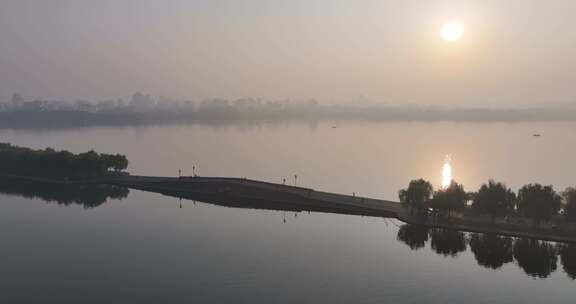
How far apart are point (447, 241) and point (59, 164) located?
62469mm

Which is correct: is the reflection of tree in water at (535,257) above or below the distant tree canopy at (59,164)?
below

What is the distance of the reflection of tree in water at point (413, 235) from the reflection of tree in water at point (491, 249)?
14.5 feet

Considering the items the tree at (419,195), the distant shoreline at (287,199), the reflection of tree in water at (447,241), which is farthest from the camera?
the tree at (419,195)

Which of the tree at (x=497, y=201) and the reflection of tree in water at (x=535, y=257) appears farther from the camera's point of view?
the tree at (x=497, y=201)

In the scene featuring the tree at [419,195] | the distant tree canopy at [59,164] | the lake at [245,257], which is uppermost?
the distant tree canopy at [59,164]

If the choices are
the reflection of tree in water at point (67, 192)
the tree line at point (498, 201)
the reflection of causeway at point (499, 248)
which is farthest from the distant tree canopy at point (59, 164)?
the reflection of causeway at point (499, 248)

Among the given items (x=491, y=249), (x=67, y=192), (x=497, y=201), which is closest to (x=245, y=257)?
(x=491, y=249)

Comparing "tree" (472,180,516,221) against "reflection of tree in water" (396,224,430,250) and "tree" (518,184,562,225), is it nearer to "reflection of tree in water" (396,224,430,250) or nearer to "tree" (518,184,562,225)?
"tree" (518,184,562,225)

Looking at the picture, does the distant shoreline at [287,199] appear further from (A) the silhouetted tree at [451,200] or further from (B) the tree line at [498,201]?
(A) the silhouetted tree at [451,200]

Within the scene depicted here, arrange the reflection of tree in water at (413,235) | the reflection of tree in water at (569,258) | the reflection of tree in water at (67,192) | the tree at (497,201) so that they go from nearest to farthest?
the reflection of tree in water at (569,258)
the reflection of tree in water at (413,235)
the tree at (497,201)
the reflection of tree in water at (67,192)

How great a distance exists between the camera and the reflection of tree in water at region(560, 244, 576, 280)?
137ft

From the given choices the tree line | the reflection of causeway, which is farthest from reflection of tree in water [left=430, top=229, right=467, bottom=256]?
the tree line

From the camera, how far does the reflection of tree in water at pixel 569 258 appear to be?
4184cm

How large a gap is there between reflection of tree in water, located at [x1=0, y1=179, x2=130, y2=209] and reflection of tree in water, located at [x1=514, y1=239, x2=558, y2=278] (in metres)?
48.6
